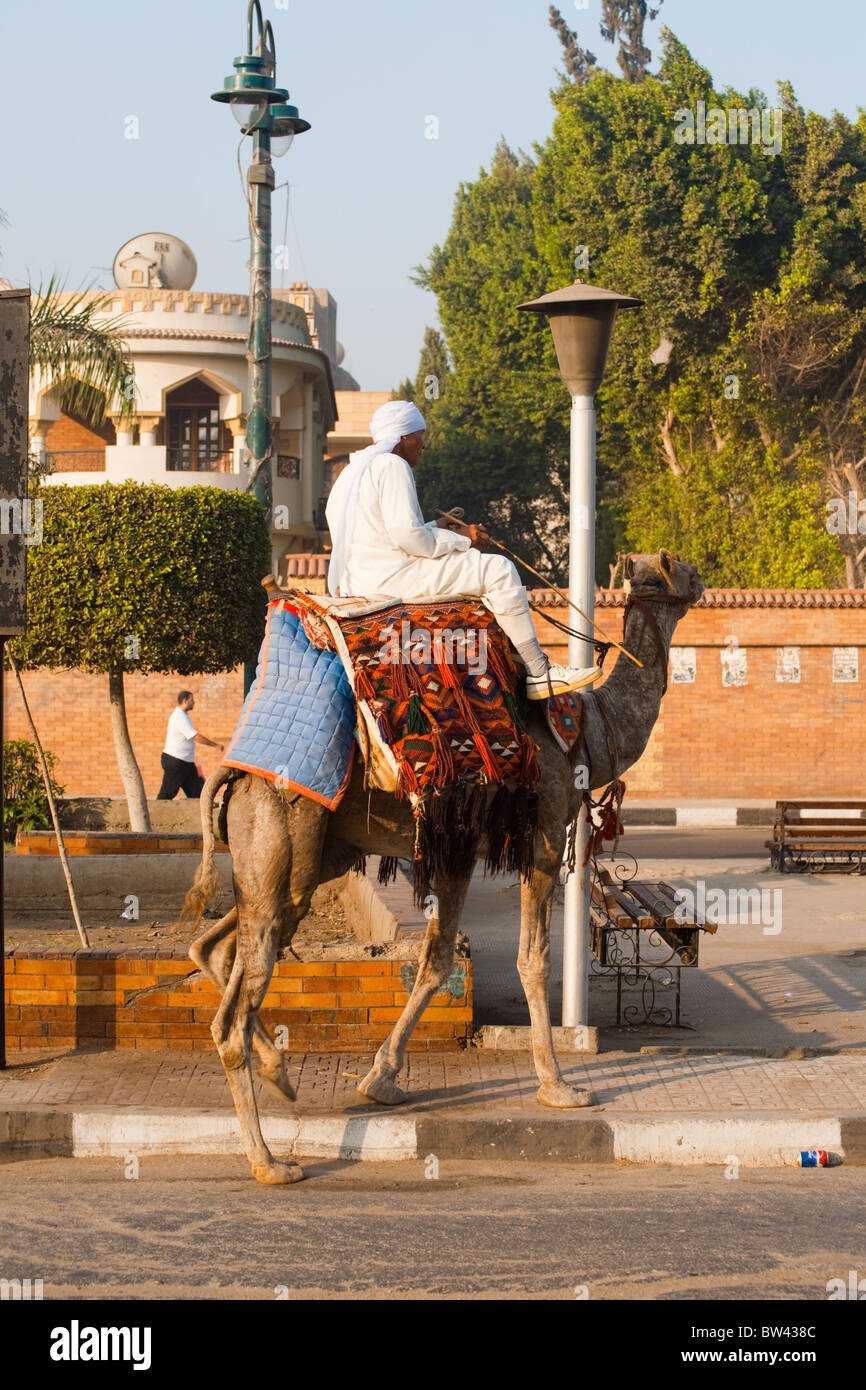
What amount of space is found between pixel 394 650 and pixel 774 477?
31.3 meters

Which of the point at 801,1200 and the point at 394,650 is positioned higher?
the point at 394,650

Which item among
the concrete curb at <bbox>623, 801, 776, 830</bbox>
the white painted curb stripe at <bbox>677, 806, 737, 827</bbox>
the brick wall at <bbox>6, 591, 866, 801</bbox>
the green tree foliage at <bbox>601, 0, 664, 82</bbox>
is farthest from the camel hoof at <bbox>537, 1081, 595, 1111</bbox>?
the green tree foliage at <bbox>601, 0, 664, 82</bbox>

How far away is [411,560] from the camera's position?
666 cm

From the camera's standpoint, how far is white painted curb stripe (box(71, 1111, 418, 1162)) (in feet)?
21.1

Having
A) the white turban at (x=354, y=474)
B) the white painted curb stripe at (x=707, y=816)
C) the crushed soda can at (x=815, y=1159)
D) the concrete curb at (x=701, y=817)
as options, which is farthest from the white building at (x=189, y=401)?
the crushed soda can at (x=815, y=1159)

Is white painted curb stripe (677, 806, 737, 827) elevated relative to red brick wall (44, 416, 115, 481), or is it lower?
lower

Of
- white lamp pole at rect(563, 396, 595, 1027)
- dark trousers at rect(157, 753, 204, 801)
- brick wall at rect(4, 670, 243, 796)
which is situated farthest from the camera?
brick wall at rect(4, 670, 243, 796)

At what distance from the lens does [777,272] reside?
123ft

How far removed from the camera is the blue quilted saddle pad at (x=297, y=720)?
625cm

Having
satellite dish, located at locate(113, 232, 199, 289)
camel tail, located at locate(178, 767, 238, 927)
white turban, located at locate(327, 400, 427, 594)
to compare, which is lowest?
camel tail, located at locate(178, 767, 238, 927)

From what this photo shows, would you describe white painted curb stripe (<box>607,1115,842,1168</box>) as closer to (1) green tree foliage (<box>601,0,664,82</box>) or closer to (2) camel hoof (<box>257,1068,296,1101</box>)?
(2) camel hoof (<box>257,1068,296,1101</box>)

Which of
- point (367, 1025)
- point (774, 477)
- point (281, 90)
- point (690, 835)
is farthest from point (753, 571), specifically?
point (367, 1025)

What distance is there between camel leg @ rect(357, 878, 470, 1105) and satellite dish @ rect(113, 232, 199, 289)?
29360 millimetres
